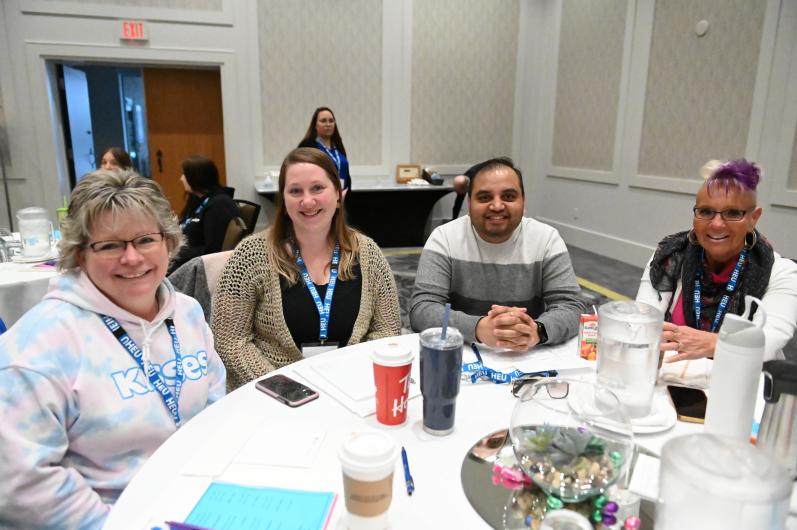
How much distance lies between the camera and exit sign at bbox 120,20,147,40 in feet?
18.3

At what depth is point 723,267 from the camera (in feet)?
5.63

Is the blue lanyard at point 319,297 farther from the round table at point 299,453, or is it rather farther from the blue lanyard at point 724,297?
the blue lanyard at point 724,297

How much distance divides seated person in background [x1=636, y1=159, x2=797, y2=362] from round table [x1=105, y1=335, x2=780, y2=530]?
2.52 feet

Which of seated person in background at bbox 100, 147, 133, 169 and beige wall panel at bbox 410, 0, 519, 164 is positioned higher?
beige wall panel at bbox 410, 0, 519, 164

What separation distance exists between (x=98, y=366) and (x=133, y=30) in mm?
5773

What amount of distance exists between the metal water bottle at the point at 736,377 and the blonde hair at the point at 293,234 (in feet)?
3.80

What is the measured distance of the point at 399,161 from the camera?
22.3 feet

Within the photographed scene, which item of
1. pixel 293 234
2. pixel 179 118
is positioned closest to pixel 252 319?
pixel 293 234

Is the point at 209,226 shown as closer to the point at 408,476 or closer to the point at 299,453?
the point at 299,453

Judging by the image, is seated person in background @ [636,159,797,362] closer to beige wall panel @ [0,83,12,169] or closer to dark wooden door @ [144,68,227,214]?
dark wooden door @ [144,68,227,214]

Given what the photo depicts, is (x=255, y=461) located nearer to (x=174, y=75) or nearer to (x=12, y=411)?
(x=12, y=411)

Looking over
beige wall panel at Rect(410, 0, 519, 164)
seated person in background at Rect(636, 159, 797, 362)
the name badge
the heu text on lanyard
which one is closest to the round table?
the name badge

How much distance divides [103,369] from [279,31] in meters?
5.85

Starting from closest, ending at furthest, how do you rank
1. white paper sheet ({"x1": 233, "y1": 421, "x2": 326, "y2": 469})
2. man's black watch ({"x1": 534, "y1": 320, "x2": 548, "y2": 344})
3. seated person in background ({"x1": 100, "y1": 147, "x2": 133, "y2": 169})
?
white paper sheet ({"x1": 233, "y1": 421, "x2": 326, "y2": 469}) < man's black watch ({"x1": 534, "y1": 320, "x2": 548, "y2": 344}) < seated person in background ({"x1": 100, "y1": 147, "x2": 133, "y2": 169})
